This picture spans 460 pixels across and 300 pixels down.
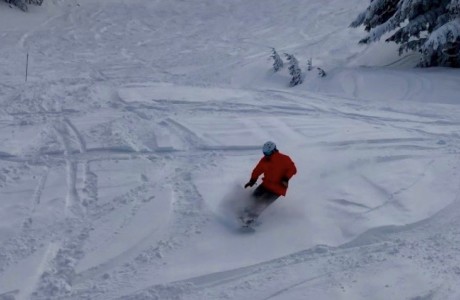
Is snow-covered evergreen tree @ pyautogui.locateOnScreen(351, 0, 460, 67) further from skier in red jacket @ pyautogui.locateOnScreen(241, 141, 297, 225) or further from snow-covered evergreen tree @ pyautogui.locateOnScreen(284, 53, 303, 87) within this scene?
skier in red jacket @ pyautogui.locateOnScreen(241, 141, 297, 225)

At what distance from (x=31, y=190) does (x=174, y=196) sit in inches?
89.2

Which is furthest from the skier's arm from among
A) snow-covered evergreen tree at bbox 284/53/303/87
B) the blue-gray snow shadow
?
snow-covered evergreen tree at bbox 284/53/303/87

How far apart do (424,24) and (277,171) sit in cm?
891

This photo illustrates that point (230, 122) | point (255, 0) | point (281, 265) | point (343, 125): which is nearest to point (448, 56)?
point (343, 125)

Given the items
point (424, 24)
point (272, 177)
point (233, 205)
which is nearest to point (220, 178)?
point (233, 205)

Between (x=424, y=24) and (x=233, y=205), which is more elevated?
(x=424, y=24)

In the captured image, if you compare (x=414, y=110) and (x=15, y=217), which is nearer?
(x=15, y=217)

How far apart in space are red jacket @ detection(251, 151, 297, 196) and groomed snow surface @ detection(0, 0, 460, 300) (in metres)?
0.38

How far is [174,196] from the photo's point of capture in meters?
7.66

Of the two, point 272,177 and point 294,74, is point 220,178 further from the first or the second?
point 294,74

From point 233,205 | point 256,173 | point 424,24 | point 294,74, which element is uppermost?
point 424,24

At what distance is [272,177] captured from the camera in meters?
7.13

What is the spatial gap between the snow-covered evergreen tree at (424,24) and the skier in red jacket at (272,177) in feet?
24.5

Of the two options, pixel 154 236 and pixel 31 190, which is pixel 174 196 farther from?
pixel 31 190
